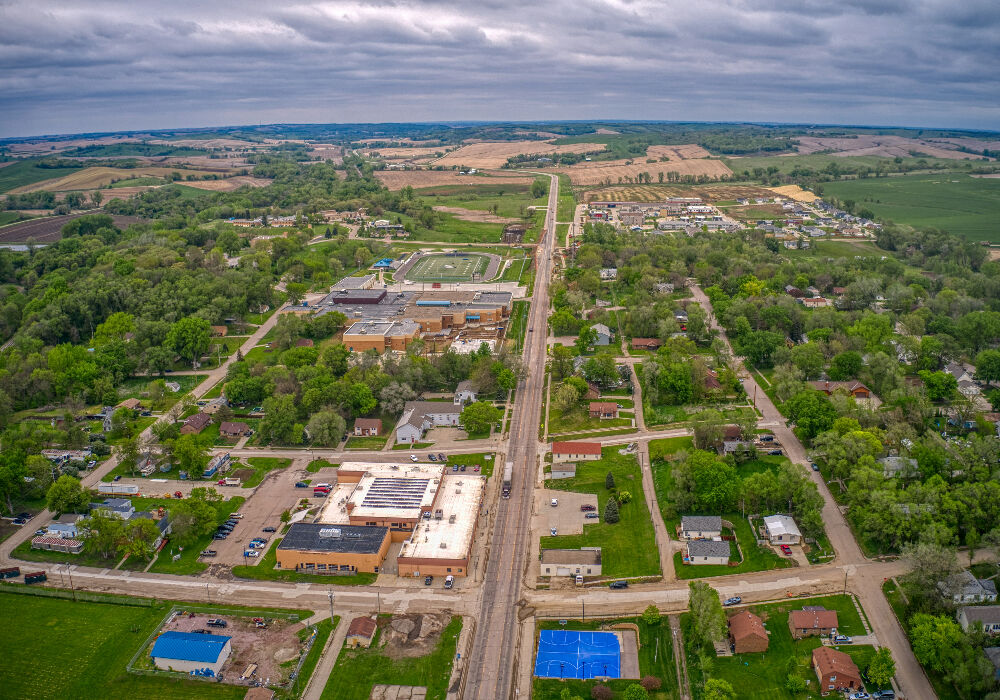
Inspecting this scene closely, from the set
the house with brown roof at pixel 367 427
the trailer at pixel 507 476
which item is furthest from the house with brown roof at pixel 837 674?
the house with brown roof at pixel 367 427

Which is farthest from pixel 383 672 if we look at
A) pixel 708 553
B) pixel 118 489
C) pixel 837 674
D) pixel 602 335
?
pixel 602 335

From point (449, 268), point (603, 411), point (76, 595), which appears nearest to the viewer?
point (76, 595)

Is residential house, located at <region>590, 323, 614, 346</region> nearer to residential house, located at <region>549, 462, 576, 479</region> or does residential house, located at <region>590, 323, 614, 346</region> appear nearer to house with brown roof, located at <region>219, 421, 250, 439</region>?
residential house, located at <region>549, 462, 576, 479</region>

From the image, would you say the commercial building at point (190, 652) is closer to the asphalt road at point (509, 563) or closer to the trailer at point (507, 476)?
the asphalt road at point (509, 563)

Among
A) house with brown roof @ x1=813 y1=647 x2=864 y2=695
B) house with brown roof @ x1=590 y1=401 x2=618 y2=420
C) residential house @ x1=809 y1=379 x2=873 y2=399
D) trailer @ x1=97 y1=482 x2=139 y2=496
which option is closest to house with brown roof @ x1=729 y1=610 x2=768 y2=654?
house with brown roof @ x1=813 y1=647 x2=864 y2=695

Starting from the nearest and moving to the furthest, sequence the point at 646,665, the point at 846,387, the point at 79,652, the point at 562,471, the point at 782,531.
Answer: the point at 646,665
the point at 79,652
the point at 782,531
the point at 562,471
the point at 846,387

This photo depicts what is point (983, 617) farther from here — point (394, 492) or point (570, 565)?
point (394, 492)

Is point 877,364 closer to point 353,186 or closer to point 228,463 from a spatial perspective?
point 228,463
